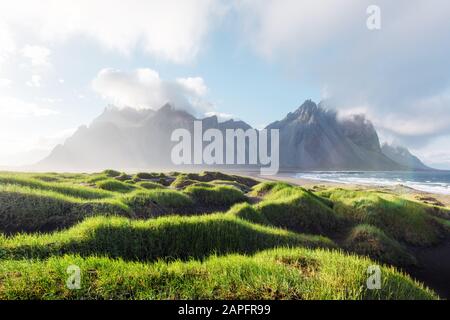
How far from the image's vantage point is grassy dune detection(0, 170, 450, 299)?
516 cm

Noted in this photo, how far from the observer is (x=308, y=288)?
5000 mm

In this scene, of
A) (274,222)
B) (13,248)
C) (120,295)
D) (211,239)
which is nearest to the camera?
(120,295)

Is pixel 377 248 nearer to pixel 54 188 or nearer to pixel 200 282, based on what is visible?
pixel 200 282

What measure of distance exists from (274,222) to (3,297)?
16.4 meters

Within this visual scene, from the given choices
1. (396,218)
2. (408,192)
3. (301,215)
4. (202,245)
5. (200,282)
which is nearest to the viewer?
(200,282)

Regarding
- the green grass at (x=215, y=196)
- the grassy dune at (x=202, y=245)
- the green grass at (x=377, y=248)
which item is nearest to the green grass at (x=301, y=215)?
the grassy dune at (x=202, y=245)

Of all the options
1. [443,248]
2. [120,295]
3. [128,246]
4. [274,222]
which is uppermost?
[120,295]

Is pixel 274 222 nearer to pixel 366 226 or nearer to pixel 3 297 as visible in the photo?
pixel 366 226

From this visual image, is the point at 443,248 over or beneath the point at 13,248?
beneath

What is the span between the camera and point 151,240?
10.3 m

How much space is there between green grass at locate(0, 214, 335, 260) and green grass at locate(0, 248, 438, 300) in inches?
68.6

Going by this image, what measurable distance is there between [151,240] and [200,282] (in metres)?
5.61

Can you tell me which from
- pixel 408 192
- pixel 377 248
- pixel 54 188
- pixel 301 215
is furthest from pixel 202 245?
pixel 408 192
